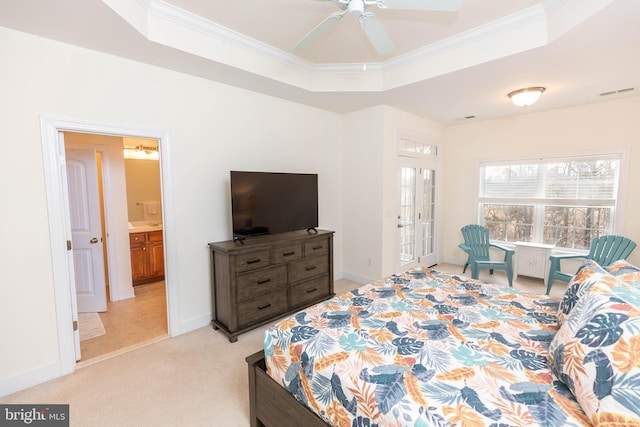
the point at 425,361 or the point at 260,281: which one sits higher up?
the point at 425,361

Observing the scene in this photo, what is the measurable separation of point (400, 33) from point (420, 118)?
2.25 meters

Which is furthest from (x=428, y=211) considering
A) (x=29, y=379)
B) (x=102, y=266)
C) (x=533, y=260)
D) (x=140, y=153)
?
(x=29, y=379)

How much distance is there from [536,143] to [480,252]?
1918 millimetres

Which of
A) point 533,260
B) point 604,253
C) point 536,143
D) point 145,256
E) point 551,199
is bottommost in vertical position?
point 533,260

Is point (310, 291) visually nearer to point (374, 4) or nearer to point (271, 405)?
point (271, 405)

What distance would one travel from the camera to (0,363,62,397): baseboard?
212 centimetres

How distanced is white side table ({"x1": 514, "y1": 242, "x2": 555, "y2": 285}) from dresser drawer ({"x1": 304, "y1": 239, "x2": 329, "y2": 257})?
3.13m

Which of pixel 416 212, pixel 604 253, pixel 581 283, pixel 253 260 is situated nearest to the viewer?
pixel 581 283

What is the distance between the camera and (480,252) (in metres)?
4.61

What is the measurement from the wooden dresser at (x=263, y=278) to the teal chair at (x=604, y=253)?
3.16 meters

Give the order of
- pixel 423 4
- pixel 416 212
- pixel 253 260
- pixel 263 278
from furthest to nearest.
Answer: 1. pixel 416 212
2. pixel 263 278
3. pixel 253 260
4. pixel 423 4

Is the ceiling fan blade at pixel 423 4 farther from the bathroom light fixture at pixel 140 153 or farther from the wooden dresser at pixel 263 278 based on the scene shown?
the bathroom light fixture at pixel 140 153

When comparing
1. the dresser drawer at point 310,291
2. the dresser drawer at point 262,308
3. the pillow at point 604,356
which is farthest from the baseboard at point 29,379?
the pillow at point 604,356

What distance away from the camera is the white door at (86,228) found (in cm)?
335
